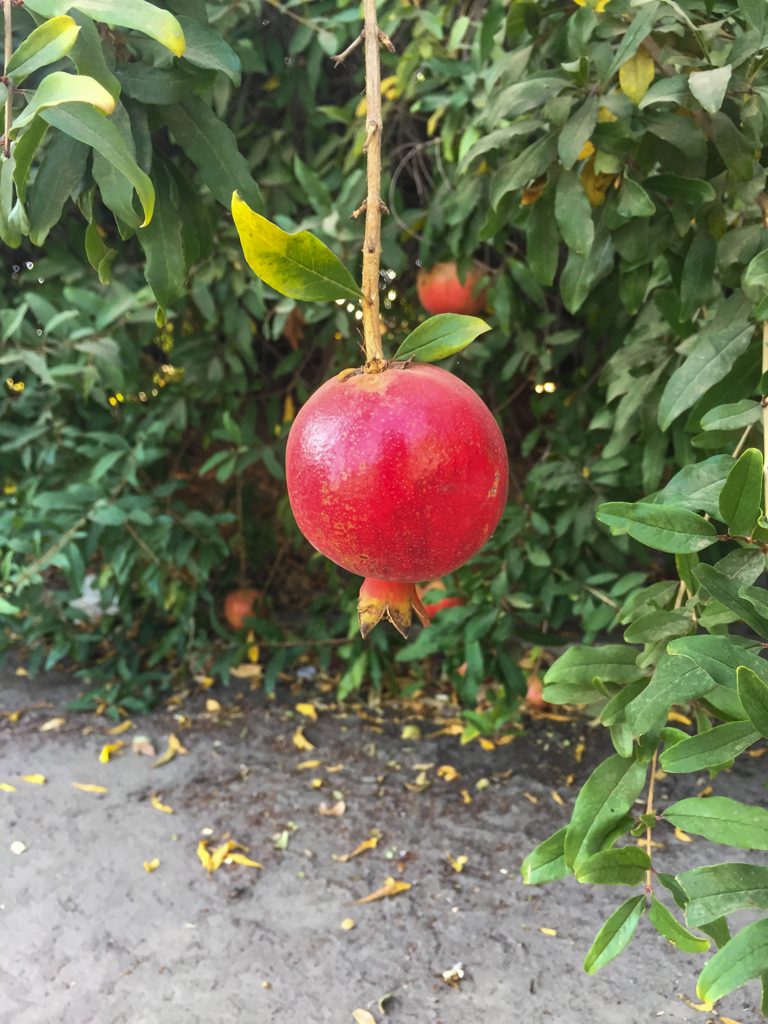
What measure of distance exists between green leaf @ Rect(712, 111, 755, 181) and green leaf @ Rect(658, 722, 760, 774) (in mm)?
582

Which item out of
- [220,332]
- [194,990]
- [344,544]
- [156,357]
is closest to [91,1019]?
[194,990]

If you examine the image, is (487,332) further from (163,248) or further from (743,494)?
(743,494)

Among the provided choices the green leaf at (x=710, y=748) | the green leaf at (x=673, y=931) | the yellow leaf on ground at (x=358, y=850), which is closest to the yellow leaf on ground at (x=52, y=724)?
the yellow leaf on ground at (x=358, y=850)

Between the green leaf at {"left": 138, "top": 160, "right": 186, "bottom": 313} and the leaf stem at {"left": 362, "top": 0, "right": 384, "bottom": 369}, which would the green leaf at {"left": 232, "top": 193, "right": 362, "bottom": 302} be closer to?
the leaf stem at {"left": 362, "top": 0, "right": 384, "bottom": 369}

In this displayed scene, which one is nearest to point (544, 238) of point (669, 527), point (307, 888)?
point (669, 527)

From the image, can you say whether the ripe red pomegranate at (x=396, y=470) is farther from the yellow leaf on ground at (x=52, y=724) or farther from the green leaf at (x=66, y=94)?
the yellow leaf on ground at (x=52, y=724)

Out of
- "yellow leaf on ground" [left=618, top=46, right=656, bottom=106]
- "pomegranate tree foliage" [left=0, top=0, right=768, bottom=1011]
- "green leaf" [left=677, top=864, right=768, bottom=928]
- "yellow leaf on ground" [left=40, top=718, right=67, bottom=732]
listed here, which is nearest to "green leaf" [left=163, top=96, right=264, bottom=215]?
"pomegranate tree foliage" [left=0, top=0, right=768, bottom=1011]

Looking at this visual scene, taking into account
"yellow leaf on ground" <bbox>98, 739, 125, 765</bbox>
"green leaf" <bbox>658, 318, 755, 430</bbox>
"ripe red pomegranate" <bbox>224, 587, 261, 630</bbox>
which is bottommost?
"yellow leaf on ground" <bbox>98, 739, 125, 765</bbox>

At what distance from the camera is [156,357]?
A: 280 cm

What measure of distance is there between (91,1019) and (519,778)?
1.27 meters

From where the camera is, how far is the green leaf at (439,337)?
44 cm

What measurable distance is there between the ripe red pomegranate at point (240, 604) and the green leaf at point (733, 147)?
2.23 m

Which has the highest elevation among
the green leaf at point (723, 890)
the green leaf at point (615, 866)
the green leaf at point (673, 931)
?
the green leaf at point (723, 890)

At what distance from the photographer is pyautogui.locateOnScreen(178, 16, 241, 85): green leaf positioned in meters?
0.63
